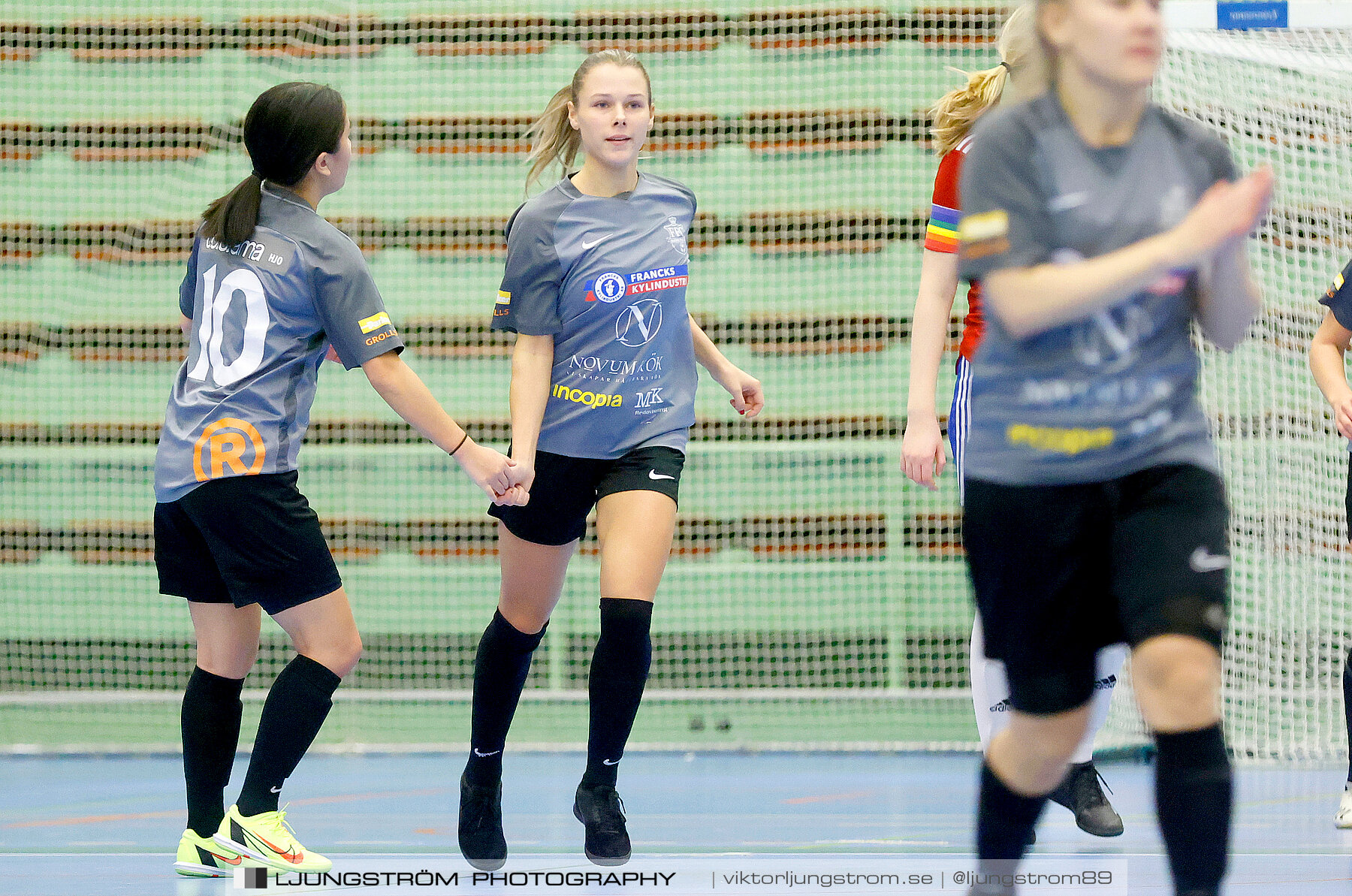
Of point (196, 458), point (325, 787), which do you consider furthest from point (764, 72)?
point (196, 458)

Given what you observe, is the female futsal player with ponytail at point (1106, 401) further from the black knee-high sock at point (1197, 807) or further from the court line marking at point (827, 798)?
the court line marking at point (827, 798)

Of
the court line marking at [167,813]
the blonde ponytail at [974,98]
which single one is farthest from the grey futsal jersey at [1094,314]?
the court line marking at [167,813]

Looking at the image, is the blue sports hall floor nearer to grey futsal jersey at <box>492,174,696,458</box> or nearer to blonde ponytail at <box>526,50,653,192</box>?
grey futsal jersey at <box>492,174,696,458</box>

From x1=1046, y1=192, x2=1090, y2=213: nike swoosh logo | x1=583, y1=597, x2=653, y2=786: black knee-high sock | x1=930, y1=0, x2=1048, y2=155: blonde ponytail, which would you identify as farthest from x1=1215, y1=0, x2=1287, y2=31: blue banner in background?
x1=1046, y1=192, x2=1090, y2=213: nike swoosh logo

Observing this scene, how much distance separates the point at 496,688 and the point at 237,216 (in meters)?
1.17

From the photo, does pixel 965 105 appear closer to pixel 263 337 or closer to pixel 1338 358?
pixel 1338 358

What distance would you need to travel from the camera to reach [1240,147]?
16.9 ft

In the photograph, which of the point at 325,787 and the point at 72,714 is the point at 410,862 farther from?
the point at 72,714

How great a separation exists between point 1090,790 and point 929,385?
1.13 meters

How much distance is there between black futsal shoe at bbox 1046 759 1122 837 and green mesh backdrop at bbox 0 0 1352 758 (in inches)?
86.0

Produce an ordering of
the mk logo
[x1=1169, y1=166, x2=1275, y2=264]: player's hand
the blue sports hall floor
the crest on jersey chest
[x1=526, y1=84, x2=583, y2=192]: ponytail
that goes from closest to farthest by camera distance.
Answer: [x1=1169, y1=166, x2=1275, y2=264]: player's hand, the blue sports hall floor, the mk logo, the crest on jersey chest, [x1=526, y1=84, x2=583, y2=192]: ponytail

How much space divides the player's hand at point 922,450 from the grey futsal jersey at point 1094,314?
36.0 inches

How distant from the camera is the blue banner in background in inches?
174

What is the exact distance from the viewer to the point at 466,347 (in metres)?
5.94
